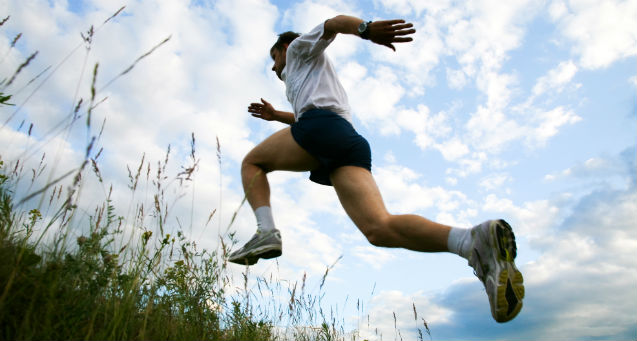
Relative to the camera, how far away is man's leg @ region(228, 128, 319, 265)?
2803 mm

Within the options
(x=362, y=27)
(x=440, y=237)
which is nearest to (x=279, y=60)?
(x=362, y=27)

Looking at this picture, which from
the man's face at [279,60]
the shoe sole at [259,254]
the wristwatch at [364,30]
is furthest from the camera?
the man's face at [279,60]

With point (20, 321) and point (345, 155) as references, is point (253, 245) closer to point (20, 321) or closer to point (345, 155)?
point (345, 155)

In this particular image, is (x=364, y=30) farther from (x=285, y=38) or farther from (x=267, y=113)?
(x=267, y=113)

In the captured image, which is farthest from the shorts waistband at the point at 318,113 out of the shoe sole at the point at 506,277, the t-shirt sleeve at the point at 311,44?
the shoe sole at the point at 506,277

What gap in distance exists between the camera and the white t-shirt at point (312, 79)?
2936 mm

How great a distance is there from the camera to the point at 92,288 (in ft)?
7.27

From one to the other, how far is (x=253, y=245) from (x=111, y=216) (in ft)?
3.00

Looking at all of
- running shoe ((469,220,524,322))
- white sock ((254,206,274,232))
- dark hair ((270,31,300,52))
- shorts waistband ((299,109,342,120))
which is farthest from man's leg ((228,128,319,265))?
running shoe ((469,220,524,322))

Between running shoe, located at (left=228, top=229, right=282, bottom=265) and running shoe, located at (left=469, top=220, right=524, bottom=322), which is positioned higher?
running shoe, located at (left=228, top=229, right=282, bottom=265)

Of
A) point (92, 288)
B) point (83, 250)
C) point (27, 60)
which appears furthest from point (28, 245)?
point (27, 60)

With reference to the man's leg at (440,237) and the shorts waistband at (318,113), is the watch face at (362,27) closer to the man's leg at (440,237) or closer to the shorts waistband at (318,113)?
the shorts waistband at (318,113)

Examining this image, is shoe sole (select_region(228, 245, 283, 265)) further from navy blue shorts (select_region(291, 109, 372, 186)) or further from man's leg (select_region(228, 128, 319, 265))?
navy blue shorts (select_region(291, 109, 372, 186))

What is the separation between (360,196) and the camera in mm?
2629
